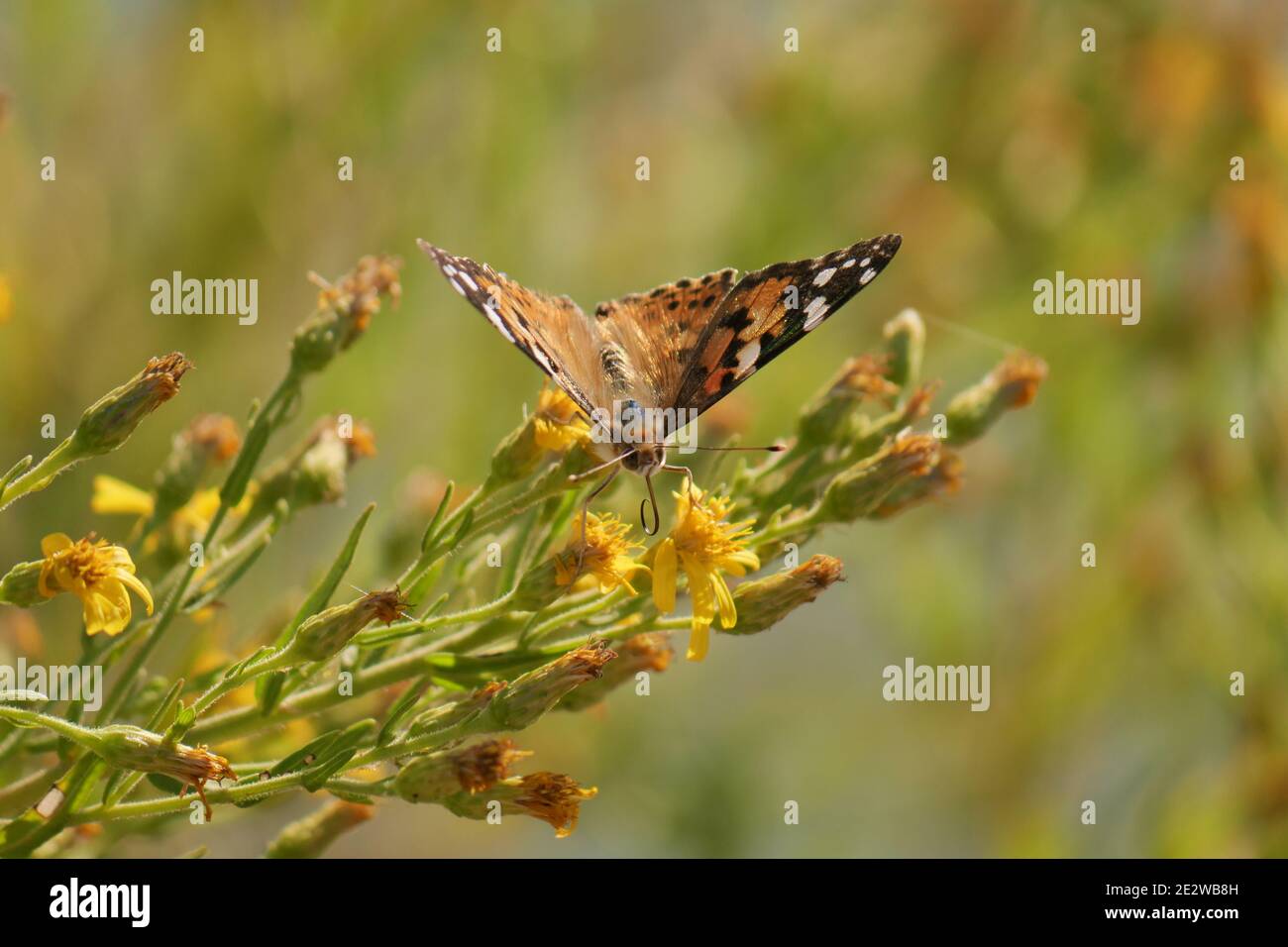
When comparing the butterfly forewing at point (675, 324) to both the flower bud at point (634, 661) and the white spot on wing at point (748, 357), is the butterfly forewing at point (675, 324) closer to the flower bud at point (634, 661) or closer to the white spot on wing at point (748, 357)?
the white spot on wing at point (748, 357)

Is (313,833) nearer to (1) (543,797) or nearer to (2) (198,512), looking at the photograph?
(1) (543,797)

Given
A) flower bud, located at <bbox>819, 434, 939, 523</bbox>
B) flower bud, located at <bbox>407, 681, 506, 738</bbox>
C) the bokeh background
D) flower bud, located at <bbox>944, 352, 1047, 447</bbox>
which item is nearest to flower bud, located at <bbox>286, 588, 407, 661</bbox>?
flower bud, located at <bbox>407, 681, 506, 738</bbox>

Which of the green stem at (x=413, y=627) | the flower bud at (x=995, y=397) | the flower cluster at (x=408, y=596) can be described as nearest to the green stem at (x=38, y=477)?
the flower cluster at (x=408, y=596)

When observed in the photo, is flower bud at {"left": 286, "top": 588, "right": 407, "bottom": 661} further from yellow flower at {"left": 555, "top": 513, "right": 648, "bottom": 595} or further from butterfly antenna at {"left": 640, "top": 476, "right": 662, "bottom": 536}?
butterfly antenna at {"left": 640, "top": 476, "right": 662, "bottom": 536}

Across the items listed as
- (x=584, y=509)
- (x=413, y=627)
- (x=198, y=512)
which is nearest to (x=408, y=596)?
(x=413, y=627)

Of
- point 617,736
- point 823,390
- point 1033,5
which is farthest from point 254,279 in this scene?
point 1033,5

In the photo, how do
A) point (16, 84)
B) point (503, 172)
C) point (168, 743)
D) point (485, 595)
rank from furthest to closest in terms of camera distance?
point (503, 172)
point (16, 84)
point (485, 595)
point (168, 743)

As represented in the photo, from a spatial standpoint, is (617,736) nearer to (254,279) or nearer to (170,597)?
(254,279)
